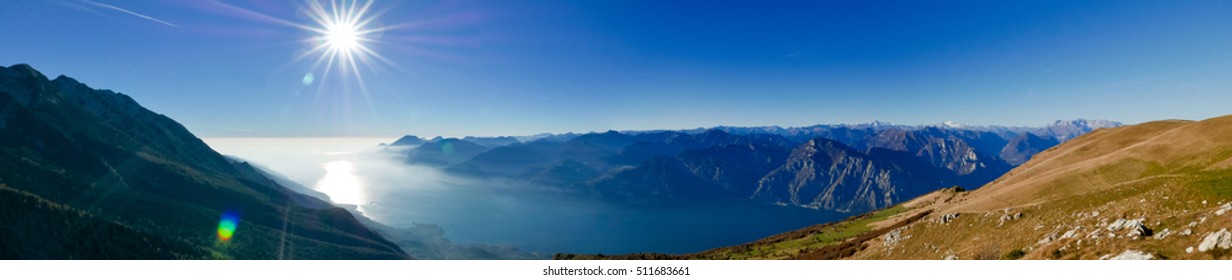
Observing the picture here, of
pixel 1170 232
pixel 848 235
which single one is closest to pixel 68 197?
pixel 848 235

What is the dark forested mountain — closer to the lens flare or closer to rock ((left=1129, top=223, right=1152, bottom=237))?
the lens flare

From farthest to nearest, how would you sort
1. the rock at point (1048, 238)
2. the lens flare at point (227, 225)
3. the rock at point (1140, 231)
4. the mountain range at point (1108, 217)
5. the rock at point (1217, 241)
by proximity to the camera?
the lens flare at point (227, 225) < the rock at point (1048, 238) < the rock at point (1140, 231) < the mountain range at point (1108, 217) < the rock at point (1217, 241)

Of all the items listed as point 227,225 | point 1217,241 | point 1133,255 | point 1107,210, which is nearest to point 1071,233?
point 1107,210

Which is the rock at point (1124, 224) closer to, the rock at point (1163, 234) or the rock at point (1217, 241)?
the rock at point (1163, 234)

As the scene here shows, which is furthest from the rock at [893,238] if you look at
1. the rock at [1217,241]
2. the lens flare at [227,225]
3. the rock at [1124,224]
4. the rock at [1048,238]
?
the lens flare at [227,225]

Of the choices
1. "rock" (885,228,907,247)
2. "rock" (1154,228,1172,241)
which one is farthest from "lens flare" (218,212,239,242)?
"rock" (1154,228,1172,241)
